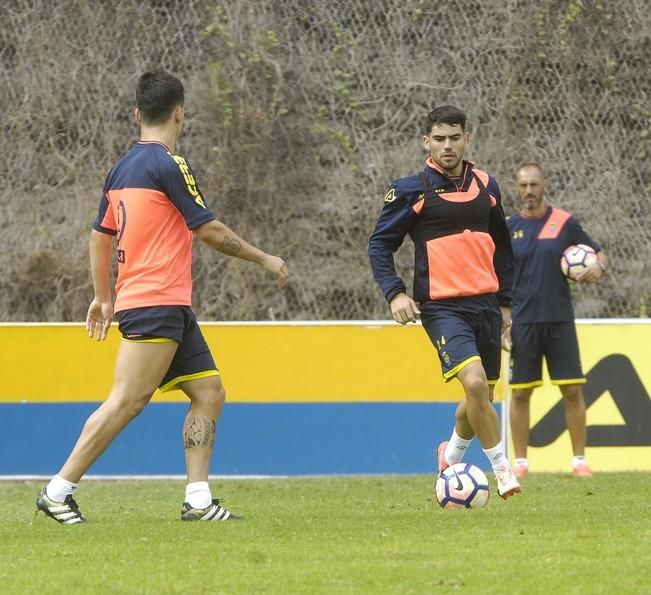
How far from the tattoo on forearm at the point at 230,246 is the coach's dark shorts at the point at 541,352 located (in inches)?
161

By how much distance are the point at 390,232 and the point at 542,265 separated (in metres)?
3.16

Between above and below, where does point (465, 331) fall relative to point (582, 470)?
above

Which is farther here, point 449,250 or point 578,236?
point 578,236

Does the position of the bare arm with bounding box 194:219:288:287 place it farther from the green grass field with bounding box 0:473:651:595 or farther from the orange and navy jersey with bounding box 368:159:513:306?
the green grass field with bounding box 0:473:651:595

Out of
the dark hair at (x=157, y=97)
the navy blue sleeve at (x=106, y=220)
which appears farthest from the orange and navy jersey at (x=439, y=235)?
the navy blue sleeve at (x=106, y=220)

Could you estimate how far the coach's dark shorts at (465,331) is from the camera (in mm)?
7500

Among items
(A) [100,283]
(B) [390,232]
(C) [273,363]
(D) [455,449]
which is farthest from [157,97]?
(C) [273,363]

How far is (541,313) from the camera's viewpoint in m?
10.6

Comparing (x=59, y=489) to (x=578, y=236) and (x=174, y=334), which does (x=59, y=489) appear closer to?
(x=174, y=334)

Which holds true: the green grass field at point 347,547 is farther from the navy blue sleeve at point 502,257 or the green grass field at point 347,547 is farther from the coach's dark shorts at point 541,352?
the coach's dark shorts at point 541,352

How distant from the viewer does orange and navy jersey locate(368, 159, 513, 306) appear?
771cm

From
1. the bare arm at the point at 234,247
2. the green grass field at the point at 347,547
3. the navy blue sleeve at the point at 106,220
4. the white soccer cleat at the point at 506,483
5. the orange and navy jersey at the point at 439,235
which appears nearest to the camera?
the green grass field at the point at 347,547

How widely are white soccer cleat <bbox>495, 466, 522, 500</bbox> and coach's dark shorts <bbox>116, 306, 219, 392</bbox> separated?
1.63m

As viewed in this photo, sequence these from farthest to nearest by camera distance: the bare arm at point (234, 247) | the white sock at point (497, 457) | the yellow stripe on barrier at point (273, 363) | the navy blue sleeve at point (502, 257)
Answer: the yellow stripe on barrier at point (273, 363) < the navy blue sleeve at point (502, 257) < the white sock at point (497, 457) < the bare arm at point (234, 247)
